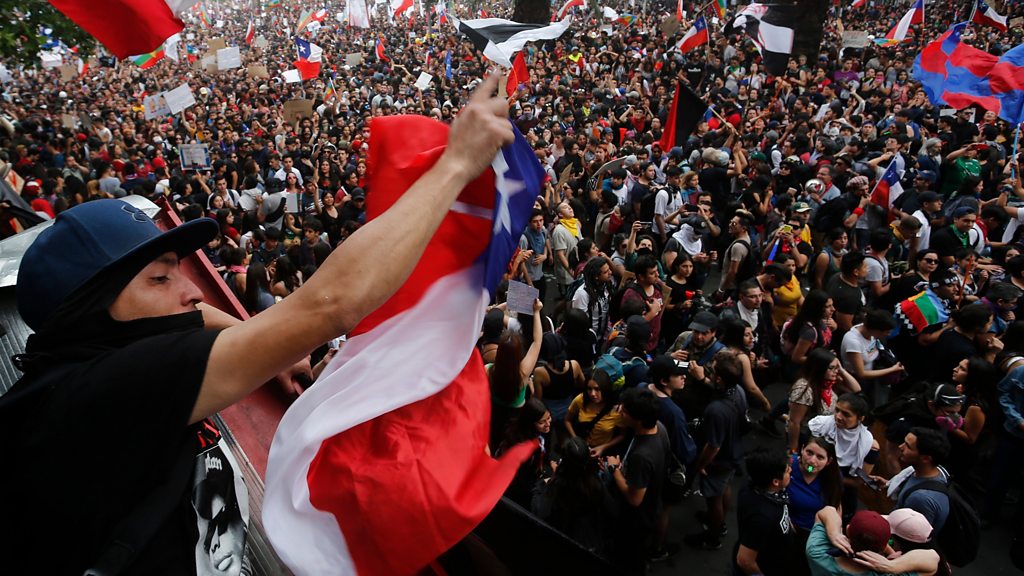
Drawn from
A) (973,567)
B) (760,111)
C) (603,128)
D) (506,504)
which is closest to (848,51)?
(760,111)

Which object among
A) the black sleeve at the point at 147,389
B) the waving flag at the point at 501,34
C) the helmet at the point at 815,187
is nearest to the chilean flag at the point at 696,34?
the waving flag at the point at 501,34

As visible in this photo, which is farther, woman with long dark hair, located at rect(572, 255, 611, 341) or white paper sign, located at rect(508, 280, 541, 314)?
woman with long dark hair, located at rect(572, 255, 611, 341)

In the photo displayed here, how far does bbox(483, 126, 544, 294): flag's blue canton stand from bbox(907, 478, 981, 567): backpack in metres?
3.40

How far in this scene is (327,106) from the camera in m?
17.4

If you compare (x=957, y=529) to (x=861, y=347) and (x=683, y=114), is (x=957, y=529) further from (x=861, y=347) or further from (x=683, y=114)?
(x=683, y=114)

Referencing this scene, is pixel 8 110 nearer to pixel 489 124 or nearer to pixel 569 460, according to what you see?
pixel 569 460

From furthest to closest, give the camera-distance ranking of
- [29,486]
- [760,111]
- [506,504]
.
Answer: [760,111], [506,504], [29,486]

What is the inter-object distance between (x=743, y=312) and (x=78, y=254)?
564 cm

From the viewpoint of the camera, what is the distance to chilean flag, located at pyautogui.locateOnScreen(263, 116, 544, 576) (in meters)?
1.44

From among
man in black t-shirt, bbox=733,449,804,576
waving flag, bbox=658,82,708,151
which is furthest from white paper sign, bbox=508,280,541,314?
waving flag, bbox=658,82,708,151

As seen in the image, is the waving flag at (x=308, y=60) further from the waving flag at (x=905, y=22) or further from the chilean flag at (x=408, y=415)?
the chilean flag at (x=408, y=415)

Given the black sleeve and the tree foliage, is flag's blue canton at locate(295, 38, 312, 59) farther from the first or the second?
the black sleeve

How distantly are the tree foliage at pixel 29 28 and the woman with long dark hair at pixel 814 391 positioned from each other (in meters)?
8.81

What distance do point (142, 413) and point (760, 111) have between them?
15.9 m
